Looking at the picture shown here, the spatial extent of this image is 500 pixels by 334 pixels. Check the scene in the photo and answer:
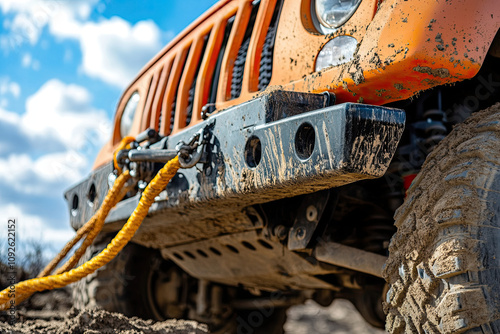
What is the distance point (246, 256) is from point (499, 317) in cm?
159

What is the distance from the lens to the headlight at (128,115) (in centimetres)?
366

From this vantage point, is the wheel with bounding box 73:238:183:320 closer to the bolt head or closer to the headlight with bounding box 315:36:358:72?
the bolt head

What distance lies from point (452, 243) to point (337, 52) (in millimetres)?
843

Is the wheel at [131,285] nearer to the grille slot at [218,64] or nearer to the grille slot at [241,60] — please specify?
the grille slot at [218,64]

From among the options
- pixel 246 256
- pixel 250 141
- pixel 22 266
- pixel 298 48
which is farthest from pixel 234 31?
pixel 22 266

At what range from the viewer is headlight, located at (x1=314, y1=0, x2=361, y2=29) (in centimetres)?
208

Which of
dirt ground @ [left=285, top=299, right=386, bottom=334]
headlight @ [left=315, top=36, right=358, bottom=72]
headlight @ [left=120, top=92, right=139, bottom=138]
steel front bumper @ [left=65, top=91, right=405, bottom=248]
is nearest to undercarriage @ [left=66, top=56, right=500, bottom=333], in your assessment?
steel front bumper @ [left=65, top=91, right=405, bottom=248]

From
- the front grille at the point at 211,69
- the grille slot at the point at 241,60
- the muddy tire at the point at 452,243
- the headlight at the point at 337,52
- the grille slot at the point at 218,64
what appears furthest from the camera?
the grille slot at the point at 218,64

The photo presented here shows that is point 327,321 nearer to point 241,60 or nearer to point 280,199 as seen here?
point 280,199

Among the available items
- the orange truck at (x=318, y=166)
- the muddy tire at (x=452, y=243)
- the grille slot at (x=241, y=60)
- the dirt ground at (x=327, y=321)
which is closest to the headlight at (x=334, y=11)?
the orange truck at (x=318, y=166)

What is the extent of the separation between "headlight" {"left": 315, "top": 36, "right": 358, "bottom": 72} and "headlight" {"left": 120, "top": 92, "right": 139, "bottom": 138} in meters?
1.84

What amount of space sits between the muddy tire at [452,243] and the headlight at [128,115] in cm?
228

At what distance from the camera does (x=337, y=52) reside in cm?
205

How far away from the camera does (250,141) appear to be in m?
2.04
